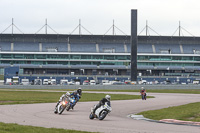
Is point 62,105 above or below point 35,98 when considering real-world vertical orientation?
above

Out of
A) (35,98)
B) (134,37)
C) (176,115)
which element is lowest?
(176,115)

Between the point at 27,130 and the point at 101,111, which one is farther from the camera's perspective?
the point at 101,111

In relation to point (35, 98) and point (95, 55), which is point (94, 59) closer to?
point (95, 55)

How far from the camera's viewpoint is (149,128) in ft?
67.7

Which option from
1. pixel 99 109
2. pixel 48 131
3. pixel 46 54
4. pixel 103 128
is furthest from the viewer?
pixel 46 54

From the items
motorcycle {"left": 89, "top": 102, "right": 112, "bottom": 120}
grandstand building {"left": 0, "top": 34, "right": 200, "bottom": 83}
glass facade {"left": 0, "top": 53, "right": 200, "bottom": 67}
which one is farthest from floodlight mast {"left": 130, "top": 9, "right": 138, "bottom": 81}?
motorcycle {"left": 89, "top": 102, "right": 112, "bottom": 120}

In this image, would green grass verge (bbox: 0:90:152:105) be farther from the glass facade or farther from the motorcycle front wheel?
the glass facade

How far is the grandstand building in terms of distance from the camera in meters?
142

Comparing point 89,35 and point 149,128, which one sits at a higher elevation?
point 89,35

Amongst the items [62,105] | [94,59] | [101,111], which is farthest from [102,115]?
[94,59]

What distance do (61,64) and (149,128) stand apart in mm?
123104

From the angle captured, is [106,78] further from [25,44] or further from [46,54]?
[25,44]

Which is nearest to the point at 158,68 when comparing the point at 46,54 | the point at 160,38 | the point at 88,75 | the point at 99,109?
the point at 160,38

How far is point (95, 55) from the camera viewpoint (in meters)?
143
